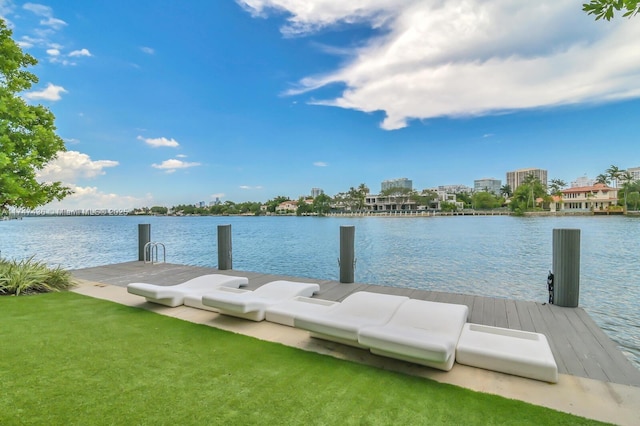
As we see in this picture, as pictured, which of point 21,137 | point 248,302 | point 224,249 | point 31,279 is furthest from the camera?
point 224,249

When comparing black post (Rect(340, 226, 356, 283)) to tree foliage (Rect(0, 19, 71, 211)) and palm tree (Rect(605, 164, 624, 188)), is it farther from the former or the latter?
palm tree (Rect(605, 164, 624, 188))

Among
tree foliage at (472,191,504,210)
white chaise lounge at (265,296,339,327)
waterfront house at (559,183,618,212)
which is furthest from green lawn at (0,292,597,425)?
tree foliage at (472,191,504,210)

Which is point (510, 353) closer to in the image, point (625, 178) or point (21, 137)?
point (21, 137)

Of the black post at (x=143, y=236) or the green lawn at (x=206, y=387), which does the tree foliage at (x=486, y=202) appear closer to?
the black post at (x=143, y=236)

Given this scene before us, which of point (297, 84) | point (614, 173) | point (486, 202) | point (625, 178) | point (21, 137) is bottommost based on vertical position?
point (21, 137)

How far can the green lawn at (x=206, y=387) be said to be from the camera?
2.08m

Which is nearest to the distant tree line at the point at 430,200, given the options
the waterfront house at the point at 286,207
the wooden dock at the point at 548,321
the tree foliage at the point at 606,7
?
the waterfront house at the point at 286,207

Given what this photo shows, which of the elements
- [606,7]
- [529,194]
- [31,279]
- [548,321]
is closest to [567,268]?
[548,321]

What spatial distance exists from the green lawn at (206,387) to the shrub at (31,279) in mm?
2389

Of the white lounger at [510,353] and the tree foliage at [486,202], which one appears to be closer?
the white lounger at [510,353]

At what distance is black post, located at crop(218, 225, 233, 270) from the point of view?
25.1 ft

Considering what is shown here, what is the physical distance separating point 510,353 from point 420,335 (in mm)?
736

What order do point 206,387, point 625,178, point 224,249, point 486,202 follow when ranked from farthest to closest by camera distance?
point 486,202 → point 625,178 → point 224,249 → point 206,387

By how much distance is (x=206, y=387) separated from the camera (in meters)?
2.46
